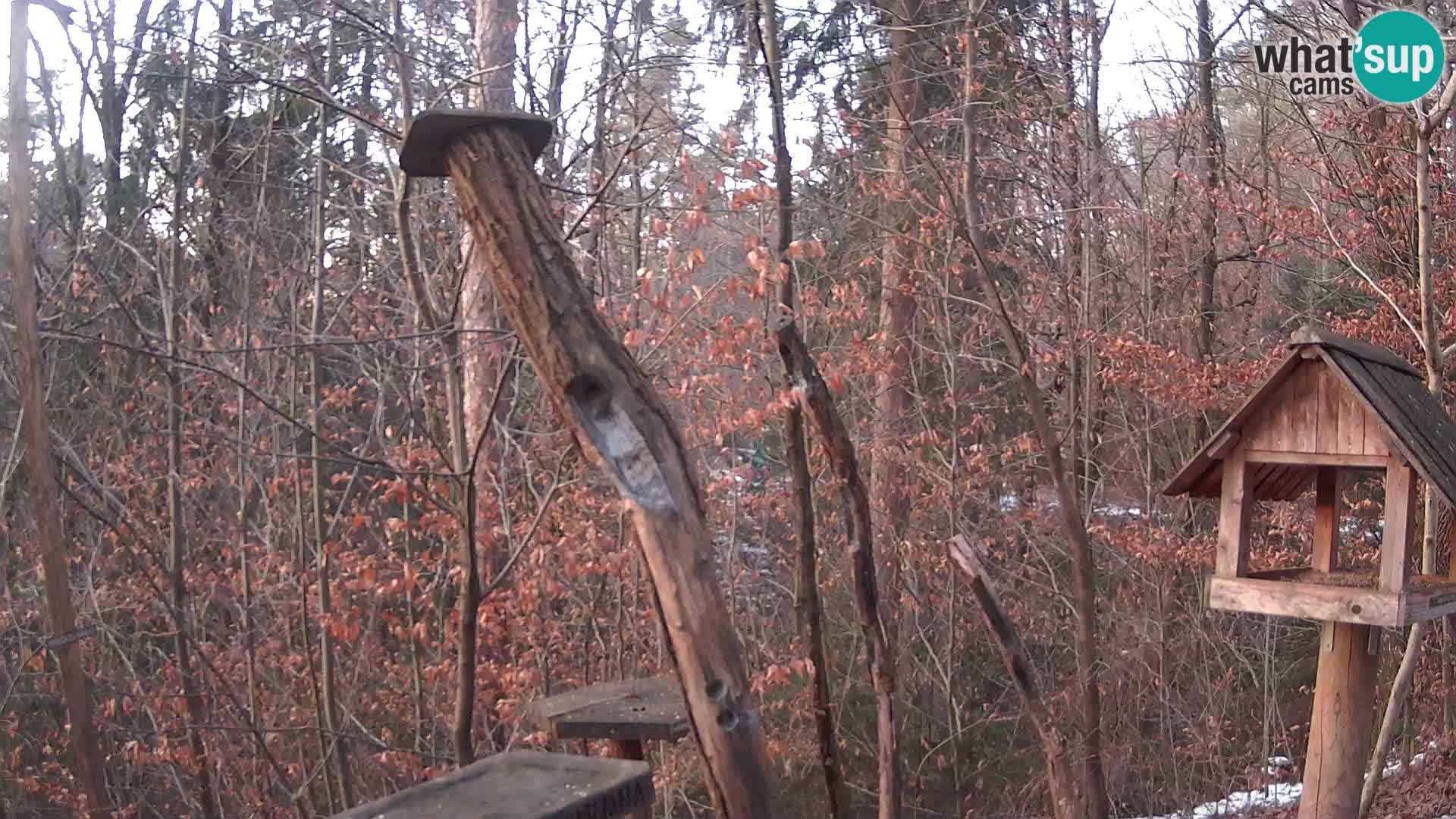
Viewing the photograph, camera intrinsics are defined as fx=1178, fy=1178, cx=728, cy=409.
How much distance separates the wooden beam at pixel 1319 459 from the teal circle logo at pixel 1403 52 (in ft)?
11.4

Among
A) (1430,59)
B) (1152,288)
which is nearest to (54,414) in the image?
(1152,288)

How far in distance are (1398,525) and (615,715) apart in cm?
257

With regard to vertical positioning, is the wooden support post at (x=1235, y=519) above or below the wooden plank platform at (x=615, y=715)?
above

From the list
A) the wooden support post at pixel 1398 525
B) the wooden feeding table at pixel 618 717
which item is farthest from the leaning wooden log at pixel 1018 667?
the wooden support post at pixel 1398 525

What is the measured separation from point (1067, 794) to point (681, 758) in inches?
151

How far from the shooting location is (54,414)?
31.9 ft

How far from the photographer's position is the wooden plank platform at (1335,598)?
12.0 ft

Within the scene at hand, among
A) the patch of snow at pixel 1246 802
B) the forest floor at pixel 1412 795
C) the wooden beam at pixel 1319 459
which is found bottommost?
the patch of snow at pixel 1246 802

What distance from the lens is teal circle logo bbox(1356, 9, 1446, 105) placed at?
6.54 m


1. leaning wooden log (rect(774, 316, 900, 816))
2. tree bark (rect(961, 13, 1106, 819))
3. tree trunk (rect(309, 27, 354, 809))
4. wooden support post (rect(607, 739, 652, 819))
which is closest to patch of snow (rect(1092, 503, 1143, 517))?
tree bark (rect(961, 13, 1106, 819))

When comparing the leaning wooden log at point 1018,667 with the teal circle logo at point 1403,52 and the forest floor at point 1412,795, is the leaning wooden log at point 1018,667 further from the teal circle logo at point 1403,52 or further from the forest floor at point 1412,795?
the teal circle logo at point 1403,52

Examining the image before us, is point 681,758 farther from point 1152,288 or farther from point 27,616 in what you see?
point 1152,288

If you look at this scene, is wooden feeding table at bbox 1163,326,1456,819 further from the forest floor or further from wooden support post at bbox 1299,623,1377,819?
the forest floor
